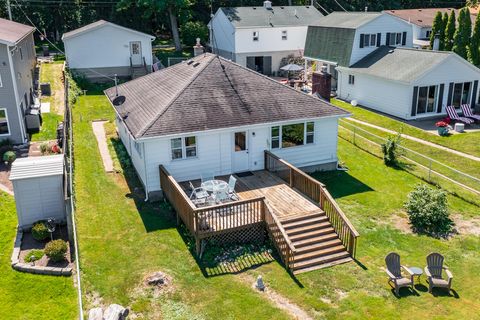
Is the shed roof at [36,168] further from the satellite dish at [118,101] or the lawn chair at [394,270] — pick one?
the lawn chair at [394,270]

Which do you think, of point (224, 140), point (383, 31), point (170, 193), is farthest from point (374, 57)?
point (170, 193)

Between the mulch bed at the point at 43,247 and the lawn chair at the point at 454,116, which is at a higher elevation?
the lawn chair at the point at 454,116

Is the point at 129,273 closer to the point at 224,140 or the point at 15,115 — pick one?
the point at 224,140

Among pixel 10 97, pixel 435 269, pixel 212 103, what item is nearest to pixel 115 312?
pixel 435 269

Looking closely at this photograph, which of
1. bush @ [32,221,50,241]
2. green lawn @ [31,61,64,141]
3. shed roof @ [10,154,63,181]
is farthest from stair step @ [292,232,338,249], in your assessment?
green lawn @ [31,61,64,141]

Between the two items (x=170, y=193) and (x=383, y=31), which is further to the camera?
(x=383, y=31)

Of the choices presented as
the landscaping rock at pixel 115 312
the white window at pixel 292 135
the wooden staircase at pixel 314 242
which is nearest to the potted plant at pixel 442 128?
the white window at pixel 292 135

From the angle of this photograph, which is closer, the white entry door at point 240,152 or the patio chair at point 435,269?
the patio chair at point 435,269

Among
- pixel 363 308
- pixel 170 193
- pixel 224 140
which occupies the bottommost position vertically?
pixel 363 308
